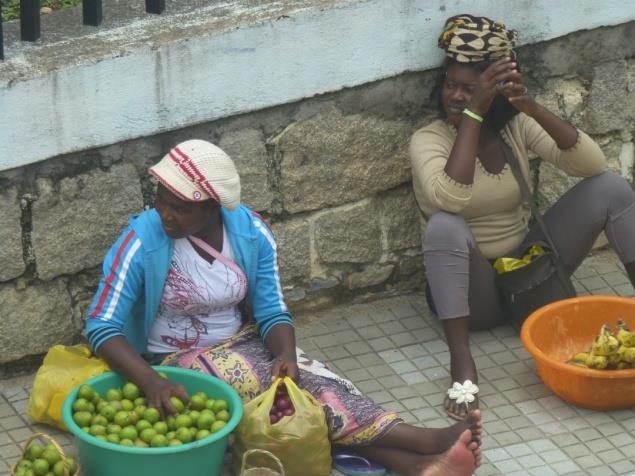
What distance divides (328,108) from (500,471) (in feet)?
5.45

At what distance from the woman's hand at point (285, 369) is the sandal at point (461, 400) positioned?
71cm

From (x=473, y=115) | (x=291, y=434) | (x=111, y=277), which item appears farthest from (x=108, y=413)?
(x=473, y=115)

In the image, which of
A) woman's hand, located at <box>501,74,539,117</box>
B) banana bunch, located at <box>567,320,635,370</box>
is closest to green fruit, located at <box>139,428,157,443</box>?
banana bunch, located at <box>567,320,635,370</box>

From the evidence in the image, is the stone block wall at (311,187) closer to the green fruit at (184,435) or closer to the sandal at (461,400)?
the sandal at (461,400)

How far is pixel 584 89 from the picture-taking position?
6.46 m

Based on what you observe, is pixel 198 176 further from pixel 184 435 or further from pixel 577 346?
pixel 577 346

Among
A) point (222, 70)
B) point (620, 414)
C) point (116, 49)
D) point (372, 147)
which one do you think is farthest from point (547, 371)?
point (116, 49)

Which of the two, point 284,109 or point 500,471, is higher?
point 284,109

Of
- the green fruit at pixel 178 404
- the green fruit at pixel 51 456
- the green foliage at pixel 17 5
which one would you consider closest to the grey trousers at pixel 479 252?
the green fruit at pixel 178 404

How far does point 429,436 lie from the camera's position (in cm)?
517

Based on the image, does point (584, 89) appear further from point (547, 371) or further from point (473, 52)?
point (547, 371)

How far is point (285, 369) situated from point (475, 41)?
5.07ft

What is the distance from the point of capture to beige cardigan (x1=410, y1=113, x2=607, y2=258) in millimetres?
5805

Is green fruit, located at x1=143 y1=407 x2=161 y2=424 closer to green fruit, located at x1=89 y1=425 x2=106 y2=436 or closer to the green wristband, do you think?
green fruit, located at x1=89 y1=425 x2=106 y2=436
